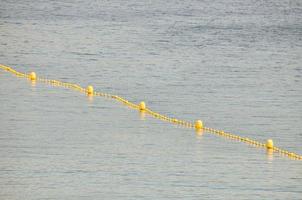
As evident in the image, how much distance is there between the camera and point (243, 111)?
1555 inches

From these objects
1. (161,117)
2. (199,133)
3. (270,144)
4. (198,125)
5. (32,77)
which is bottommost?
→ (270,144)

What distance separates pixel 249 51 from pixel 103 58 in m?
8.74

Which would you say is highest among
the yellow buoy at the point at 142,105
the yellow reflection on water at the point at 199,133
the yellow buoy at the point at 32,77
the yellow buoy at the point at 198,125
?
the yellow buoy at the point at 32,77

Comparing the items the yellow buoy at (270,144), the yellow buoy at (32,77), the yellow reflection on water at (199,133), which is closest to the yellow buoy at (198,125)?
the yellow reflection on water at (199,133)

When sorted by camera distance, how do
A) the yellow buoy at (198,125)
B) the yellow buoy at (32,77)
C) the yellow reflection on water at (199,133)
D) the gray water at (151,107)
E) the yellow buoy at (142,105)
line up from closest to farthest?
the gray water at (151,107) < the yellow reflection on water at (199,133) < the yellow buoy at (198,125) < the yellow buoy at (142,105) < the yellow buoy at (32,77)

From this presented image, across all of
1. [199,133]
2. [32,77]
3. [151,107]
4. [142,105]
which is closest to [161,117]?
[142,105]

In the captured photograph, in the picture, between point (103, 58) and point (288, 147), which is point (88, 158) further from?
point (103, 58)

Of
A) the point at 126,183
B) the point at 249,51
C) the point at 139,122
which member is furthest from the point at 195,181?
the point at 249,51

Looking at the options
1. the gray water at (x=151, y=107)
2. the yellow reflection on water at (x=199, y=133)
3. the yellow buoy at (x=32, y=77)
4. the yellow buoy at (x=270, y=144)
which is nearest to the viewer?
the gray water at (x=151, y=107)

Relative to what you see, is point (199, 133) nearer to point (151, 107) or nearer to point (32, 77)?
point (151, 107)

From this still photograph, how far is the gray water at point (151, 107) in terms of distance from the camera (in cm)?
2834

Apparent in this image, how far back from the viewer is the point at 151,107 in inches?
1559

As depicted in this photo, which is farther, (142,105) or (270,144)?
(142,105)

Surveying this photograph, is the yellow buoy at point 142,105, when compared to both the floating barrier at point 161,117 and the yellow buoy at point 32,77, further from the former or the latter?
the yellow buoy at point 32,77
